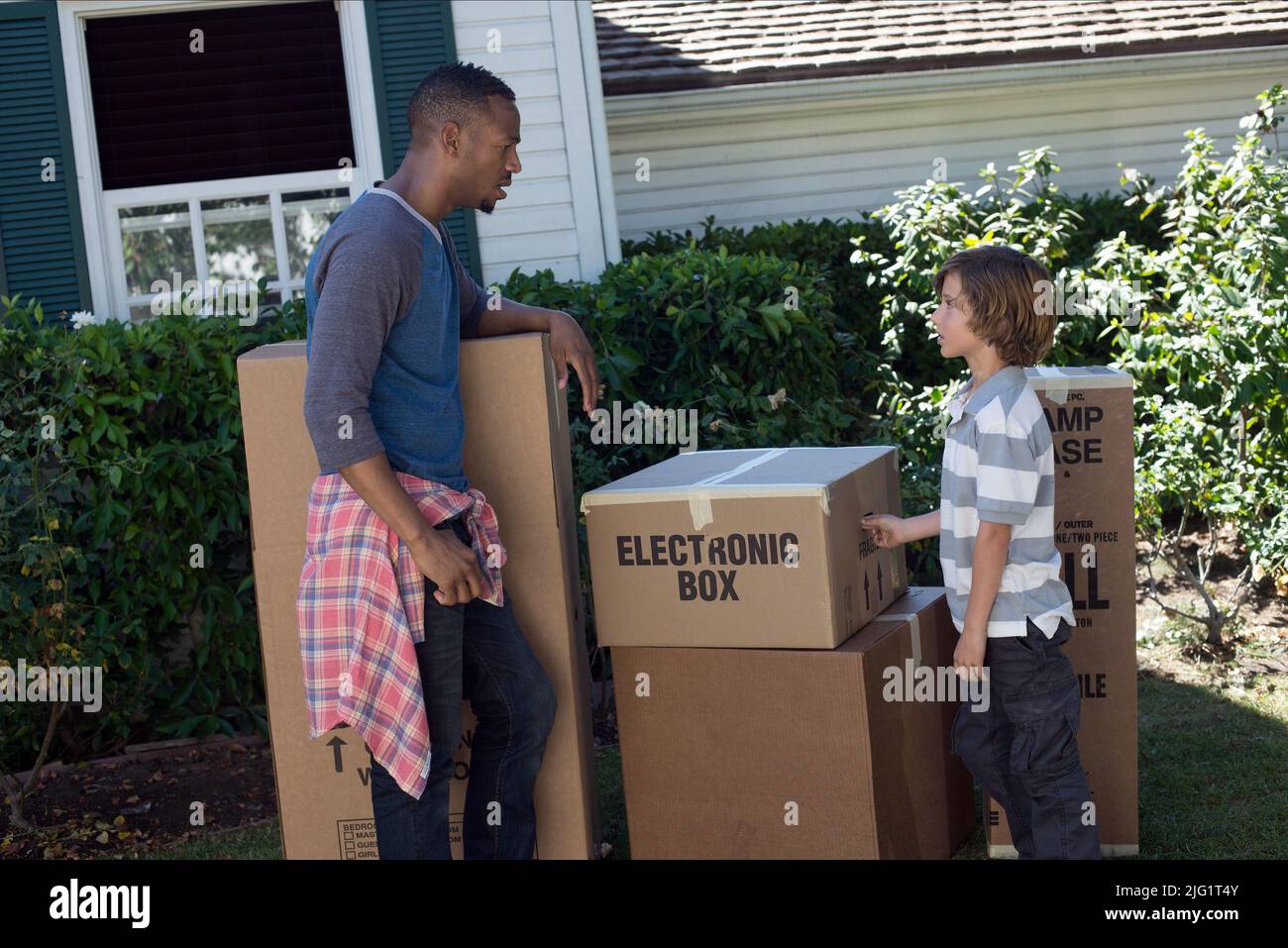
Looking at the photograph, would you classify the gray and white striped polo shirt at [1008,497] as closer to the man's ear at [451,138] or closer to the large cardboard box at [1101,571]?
the large cardboard box at [1101,571]

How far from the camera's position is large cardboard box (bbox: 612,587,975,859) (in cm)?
297

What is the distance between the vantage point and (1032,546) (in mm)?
2920

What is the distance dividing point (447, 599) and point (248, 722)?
2.57m

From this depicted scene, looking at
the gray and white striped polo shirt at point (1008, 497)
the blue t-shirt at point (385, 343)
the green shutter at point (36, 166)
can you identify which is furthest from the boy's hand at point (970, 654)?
the green shutter at point (36, 166)

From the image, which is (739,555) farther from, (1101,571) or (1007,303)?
(1101,571)

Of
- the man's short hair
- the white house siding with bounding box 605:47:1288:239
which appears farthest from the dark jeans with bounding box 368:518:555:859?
the white house siding with bounding box 605:47:1288:239

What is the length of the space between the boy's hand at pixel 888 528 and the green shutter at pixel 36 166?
4.20 meters

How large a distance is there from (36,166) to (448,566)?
4.20 m

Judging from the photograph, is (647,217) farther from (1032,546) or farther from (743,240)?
(1032,546)

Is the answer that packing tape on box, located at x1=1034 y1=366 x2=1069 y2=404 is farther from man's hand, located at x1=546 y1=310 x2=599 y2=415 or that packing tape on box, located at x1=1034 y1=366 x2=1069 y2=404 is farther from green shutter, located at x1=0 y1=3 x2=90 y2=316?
green shutter, located at x1=0 y1=3 x2=90 y2=316

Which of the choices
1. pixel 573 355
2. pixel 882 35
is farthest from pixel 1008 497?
pixel 882 35

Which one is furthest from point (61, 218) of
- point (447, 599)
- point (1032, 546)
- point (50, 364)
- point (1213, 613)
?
point (1213, 613)

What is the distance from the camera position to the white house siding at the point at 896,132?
26.7 ft

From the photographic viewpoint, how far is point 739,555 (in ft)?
9.68
